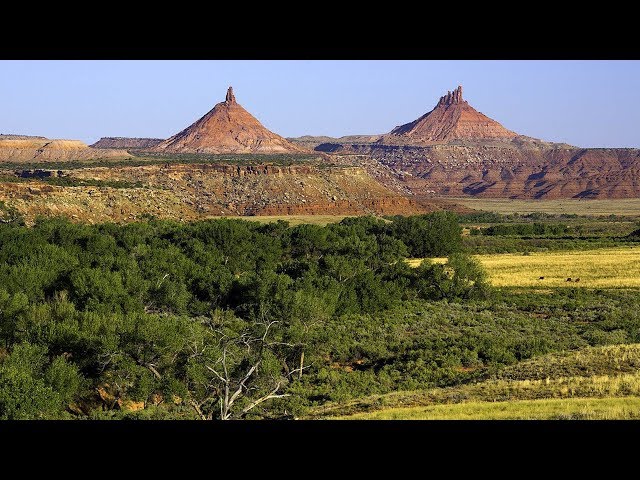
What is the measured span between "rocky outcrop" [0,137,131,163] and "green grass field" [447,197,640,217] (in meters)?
60.6

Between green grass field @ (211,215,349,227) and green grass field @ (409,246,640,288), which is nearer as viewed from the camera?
green grass field @ (409,246,640,288)

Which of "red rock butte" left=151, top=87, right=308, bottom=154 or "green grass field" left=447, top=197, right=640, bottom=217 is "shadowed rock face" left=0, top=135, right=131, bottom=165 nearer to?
"red rock butte" left=151, top=87, right=308, bottom=154

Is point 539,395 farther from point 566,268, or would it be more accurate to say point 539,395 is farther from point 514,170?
point 514,170

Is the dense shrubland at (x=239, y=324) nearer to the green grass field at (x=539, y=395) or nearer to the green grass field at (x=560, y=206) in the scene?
the green grass field at (x=539, y=395)

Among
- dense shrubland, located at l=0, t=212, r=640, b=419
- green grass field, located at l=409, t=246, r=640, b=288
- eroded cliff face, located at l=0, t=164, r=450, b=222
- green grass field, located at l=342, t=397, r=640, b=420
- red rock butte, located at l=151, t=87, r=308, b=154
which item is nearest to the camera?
green grass field, located at l=342, t=397, r=640, b=420

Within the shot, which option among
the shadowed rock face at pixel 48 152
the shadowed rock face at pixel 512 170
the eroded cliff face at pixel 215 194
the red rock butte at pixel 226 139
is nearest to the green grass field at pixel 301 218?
the eroded cliff face at pixel 215 194

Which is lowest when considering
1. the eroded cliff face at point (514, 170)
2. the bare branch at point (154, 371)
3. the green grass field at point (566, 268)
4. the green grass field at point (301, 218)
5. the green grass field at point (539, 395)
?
the green grass field at point (301, 218)

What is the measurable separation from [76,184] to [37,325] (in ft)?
185

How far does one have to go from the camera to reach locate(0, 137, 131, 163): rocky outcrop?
422 ft

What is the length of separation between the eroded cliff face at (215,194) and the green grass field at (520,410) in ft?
186

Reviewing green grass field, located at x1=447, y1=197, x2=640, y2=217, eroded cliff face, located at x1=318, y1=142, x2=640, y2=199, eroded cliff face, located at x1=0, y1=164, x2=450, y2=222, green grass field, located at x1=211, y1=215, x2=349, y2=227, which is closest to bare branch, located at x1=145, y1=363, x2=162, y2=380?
eroded cliff face, located at x1=0, y1=164, x2=450, y2=222

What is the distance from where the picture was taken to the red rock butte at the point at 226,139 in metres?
182
